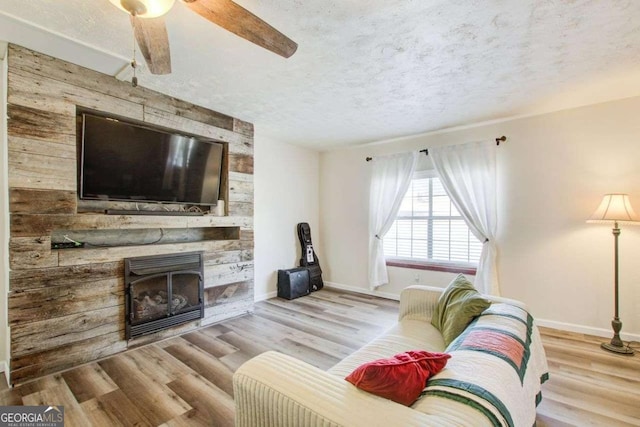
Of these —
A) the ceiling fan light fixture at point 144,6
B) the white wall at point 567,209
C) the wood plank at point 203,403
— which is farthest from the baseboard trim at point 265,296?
the ceiling fan light fixture at point 144,6

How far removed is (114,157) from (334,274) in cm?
366

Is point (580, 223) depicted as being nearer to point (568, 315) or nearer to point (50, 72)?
point (568, 315)

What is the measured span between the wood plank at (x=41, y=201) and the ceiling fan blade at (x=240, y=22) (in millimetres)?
1986

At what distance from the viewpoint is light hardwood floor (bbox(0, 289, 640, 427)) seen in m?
1.84

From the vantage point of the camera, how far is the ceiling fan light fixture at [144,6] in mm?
1198

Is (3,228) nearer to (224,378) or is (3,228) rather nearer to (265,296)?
(224,378)

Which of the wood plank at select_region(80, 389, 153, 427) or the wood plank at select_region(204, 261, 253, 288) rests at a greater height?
the wood plank at select_region(204, 261, 253, 288)

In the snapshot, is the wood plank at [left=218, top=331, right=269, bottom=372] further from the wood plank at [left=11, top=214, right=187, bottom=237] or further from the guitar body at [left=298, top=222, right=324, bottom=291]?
the guitar body at [left=298, top=222, right=324, bottom=291]

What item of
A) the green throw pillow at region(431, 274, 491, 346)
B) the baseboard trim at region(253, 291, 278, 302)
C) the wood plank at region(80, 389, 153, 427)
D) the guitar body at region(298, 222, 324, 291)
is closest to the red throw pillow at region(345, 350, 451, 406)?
the green throw pillow at region(431, 274, 491, 346)

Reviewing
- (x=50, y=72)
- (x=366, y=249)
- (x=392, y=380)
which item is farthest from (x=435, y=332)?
(x=50, y=72)

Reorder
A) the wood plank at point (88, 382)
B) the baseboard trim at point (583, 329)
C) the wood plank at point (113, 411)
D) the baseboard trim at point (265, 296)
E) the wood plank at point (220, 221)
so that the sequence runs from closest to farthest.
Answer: the wood plank at point (113, 411) < the wood plank at point (88, 382) < the baseboard trim at point (583, 329) < the wood plank at point (220, 221) < the baseboard trim at point (265, 296)

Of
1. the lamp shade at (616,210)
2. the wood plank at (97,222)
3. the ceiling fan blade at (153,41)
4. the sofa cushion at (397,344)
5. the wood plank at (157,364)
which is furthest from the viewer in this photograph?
the lamp shade at (616,210)

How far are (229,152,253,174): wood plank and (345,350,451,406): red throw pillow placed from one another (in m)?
3.04

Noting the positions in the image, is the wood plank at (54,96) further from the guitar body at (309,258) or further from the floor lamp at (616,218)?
the floor lamp at (616,218)
